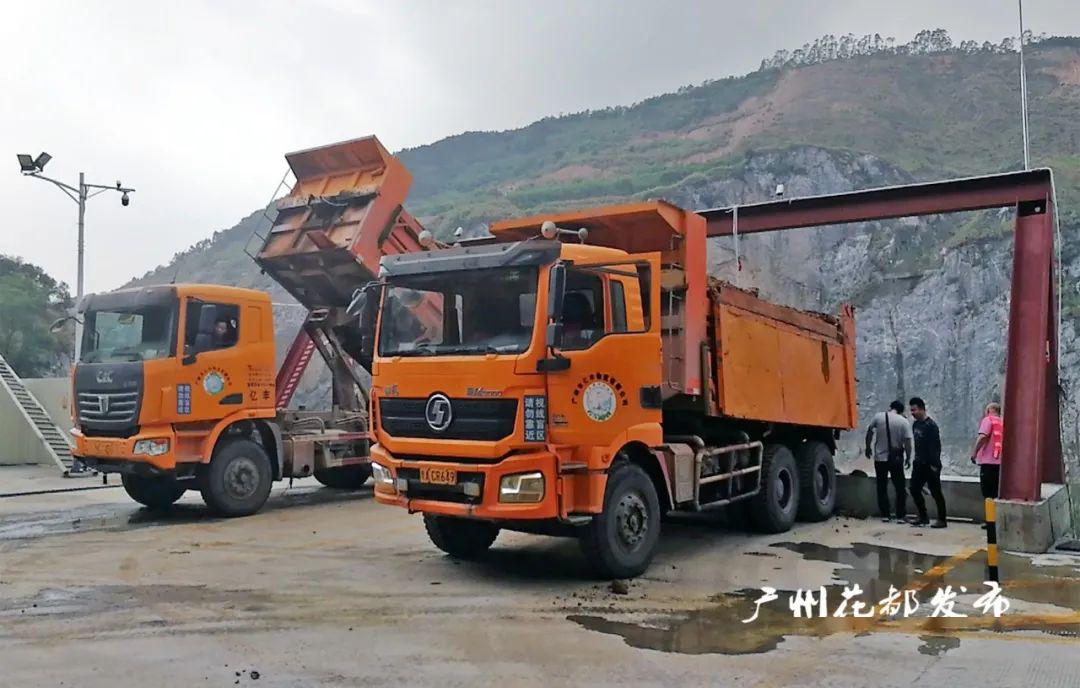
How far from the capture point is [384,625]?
5906 mm

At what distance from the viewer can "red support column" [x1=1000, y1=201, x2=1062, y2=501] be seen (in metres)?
8.76

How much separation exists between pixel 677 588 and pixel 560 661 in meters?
2.18

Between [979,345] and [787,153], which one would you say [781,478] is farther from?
[787,153]

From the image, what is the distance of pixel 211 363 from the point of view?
425 inches

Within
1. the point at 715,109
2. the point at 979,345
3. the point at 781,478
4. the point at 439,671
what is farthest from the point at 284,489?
the point at 715,109

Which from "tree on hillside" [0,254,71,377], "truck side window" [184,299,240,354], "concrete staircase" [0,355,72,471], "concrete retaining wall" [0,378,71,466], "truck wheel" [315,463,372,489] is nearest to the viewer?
"truck side window" [184,299,240,354]

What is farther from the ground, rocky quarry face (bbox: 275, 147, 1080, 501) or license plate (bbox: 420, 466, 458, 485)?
rocky quarry face (bbox: 275, 147, 1080, 501)

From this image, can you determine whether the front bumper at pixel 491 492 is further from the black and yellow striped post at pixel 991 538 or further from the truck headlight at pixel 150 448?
the truck headlight at pixel 150 448

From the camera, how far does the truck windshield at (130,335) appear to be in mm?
10445

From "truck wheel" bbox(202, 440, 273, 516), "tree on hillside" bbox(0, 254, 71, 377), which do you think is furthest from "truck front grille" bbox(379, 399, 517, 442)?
"tree on hillside" bbox(0, 254, 71, 377)

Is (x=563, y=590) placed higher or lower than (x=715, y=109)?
lower

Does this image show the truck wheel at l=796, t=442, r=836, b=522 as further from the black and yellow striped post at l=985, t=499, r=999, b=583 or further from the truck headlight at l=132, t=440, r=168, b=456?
the truck headlight at l=132, t=440, r=168, b=456

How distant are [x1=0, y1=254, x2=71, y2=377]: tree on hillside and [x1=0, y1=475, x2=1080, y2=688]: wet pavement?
91.2ft

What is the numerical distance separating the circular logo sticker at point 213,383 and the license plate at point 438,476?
4.94 meters
